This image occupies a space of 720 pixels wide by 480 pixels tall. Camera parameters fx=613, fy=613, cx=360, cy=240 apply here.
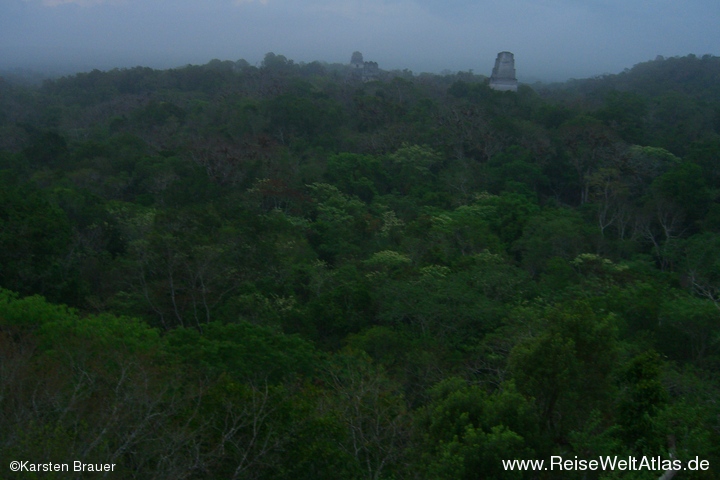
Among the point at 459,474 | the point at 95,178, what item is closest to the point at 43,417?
the point at 459,474

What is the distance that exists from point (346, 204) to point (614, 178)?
30.1 feet

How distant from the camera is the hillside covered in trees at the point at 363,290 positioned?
5.73 metres

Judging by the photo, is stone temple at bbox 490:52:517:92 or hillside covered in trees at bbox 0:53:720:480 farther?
stone temple at bbox 490:52:517:92

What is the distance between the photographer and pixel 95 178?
2098cm

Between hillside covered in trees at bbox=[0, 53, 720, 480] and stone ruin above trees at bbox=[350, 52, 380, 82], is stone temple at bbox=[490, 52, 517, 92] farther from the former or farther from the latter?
stone ruin above trees at bbox=[350, 52, 380, 82]

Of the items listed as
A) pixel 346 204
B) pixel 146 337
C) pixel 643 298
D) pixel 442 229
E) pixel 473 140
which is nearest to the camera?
pixel 146 337

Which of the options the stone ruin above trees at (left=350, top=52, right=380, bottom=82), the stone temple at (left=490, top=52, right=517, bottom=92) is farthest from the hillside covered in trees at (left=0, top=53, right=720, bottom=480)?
the stone ruin above trees at (left=350, top=52, right=380, bottom=82)

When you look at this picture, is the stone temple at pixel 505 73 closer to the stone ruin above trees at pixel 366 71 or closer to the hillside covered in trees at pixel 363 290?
the hillside covered in trees at pixel 363 290

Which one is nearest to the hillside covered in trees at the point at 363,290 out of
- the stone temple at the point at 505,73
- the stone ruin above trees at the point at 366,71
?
the stone temple at the point at 505,73

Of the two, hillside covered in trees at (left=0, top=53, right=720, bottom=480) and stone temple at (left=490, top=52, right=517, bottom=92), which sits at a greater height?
stone temple at (left=490, top=52, right=517, bottom=92)

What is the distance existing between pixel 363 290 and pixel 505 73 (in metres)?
27.6

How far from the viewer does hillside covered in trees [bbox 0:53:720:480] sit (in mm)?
5730

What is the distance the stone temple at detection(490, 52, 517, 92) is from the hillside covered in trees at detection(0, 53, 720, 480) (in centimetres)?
531

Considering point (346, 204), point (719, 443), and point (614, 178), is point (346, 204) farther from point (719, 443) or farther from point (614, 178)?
point (719, 443)
